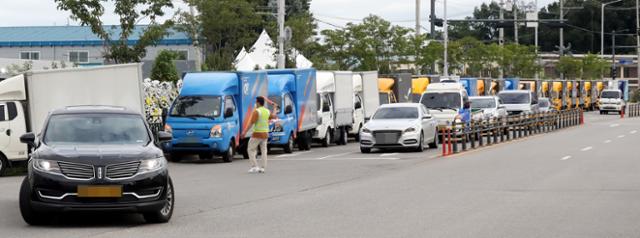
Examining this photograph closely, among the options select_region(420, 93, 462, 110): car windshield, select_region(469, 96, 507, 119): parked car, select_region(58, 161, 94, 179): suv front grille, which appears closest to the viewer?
select_region(58, 161, 94, 179): suv front grille

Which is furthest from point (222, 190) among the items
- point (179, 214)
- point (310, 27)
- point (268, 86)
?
point (310, 27)

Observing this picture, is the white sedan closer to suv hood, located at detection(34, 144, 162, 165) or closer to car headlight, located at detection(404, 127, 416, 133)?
car headlight, located at detection(404, 127, 416, 133)

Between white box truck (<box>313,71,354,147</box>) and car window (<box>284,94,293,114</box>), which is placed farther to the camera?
white box truck (<box>313,71,354,147</box>)

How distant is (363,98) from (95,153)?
30.9 meters

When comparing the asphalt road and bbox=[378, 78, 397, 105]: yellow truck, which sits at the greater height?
bbox=[378, 78, 397, 105]: yellow truck

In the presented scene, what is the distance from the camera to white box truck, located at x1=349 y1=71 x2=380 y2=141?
142 feet

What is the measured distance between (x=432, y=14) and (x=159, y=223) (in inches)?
2197

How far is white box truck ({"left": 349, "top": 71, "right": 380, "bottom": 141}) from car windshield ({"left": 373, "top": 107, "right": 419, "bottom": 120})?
24.6 feet

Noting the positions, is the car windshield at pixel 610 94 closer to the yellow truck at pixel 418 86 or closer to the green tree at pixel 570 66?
the yellow truck at pixel 418 86

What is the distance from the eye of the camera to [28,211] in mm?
13680

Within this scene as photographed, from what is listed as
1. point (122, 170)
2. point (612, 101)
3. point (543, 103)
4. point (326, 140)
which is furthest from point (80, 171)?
point (612, 101)

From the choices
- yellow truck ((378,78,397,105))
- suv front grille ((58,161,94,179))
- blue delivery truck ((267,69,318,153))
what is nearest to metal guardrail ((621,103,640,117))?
yellow truck ((378,78,397,105))

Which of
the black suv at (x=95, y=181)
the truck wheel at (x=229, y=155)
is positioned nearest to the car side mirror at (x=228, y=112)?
the truck wheel at (x=229, y=155)

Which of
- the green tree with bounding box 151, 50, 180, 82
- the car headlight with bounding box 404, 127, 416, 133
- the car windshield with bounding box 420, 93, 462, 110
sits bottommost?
the car headlight with bounding box 404, 127, 416, 133
